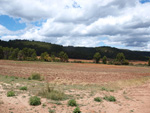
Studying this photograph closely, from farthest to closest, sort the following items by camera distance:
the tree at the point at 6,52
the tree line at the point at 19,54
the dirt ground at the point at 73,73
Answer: the tree at the point at 6,52, the tree line at the point at 19,54, the dirt ground at the point at 73,73

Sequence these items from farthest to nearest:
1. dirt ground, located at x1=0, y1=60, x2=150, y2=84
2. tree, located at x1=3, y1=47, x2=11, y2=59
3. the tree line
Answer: tree, located at x1=3, y1=47, x2=11, y2=59 < the tree line < dirt ground, located at x1=0, y1=60, x2=150, y2=84

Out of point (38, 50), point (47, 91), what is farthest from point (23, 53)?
point (47, 91)

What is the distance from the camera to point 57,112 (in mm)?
7238

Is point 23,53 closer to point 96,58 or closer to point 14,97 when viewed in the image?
point 96,58

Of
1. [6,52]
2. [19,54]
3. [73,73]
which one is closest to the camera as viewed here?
[73,73]

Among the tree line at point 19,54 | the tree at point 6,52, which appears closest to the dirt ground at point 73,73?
the tree line at point 19,54

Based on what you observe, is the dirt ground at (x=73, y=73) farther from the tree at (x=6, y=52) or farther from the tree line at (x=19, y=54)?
the tree at (x=6, y=52)

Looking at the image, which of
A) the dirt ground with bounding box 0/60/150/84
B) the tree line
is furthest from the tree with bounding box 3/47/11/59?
the dirt ground with bounding box 0/60/150/84

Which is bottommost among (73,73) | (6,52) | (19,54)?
(73,73)

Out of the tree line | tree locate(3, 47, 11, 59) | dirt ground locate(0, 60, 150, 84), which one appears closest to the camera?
dirt ground locate(0, 60, 150, 84)

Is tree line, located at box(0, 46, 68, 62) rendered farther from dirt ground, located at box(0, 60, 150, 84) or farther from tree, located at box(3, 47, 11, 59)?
dirt ground, located at box(0, 60, 150, 84)

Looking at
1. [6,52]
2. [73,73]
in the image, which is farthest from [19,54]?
[73,73]

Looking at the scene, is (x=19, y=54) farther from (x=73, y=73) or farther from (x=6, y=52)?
(x=73, y=73)

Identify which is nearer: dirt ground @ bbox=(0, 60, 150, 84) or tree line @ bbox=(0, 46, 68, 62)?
dirt ground @ bbox=(0, 60, 150, 84)
